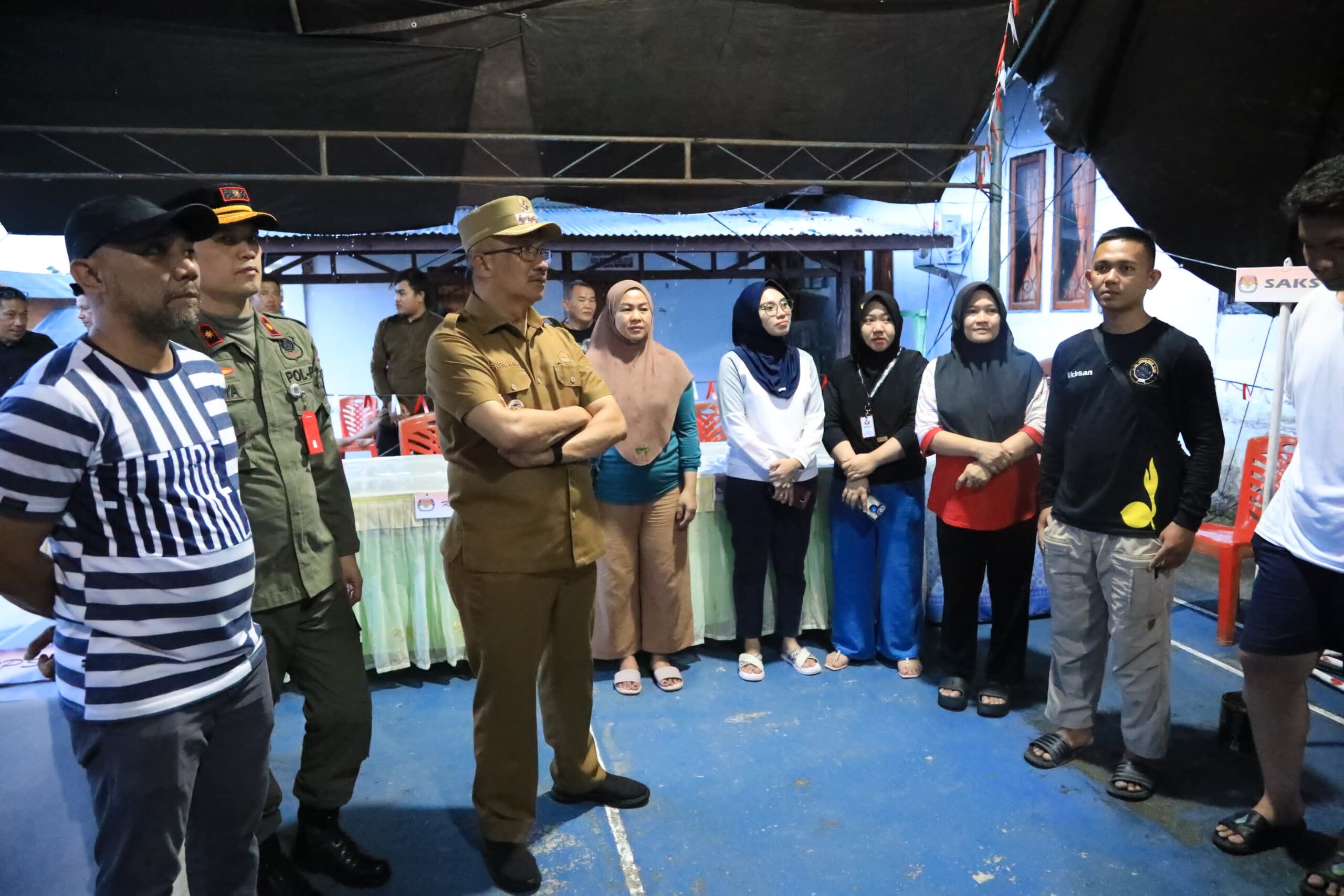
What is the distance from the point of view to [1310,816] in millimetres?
2467

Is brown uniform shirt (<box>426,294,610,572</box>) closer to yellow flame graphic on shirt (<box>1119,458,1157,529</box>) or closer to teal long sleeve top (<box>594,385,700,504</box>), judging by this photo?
teal long sleeve top (<box>594,385,700,504</box>)

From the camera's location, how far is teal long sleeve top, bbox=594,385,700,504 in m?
3.42

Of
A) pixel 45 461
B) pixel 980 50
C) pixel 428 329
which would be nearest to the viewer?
pixel 45 461

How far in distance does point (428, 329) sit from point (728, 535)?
326cm

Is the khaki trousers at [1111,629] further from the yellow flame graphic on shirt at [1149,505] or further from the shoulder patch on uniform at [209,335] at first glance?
the shoulder patch on uniform at [209,335]

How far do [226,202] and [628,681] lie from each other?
2377mm

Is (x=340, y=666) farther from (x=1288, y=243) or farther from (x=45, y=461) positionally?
(x=1288, y=243)

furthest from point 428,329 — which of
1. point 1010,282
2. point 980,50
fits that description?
point 1010,282

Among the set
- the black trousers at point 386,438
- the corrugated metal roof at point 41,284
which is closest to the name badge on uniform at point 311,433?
the black trousers at point 386,438

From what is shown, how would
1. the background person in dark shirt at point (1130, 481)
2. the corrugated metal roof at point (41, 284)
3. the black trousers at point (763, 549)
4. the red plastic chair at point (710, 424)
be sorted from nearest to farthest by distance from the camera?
the background person in dark shirt at point (1130, 481) → the black trousers at point (763, 549) → the red plastic chair at point (710, 424) → the corrugated metal roof at point (41, 284)

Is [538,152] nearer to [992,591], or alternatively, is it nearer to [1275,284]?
[992,591]

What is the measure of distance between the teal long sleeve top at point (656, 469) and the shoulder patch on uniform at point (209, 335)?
65.4 inches

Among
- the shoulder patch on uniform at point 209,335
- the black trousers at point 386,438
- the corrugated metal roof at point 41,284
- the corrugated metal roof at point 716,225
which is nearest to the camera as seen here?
the shoulder patch on uniform at point 209,335

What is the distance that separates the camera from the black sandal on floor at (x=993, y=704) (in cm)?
316
